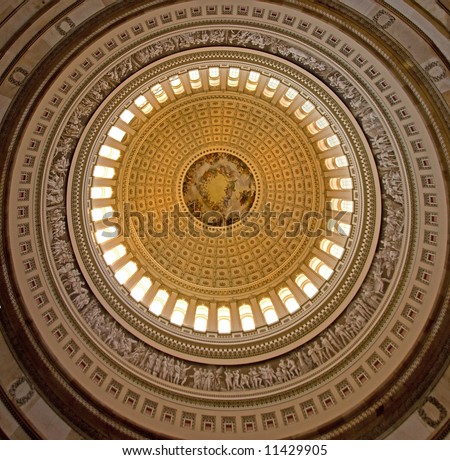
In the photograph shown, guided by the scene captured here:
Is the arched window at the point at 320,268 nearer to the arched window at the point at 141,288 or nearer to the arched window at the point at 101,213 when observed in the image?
the arched window at the point at 141,288

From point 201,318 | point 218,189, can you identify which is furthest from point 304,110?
point 201,318

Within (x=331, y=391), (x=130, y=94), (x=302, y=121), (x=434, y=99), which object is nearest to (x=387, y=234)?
(x=434, y=99)

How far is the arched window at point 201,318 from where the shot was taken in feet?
64.8

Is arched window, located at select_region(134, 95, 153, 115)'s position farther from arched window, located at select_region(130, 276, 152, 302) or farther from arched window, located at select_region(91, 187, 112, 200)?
arched window, located at select_region(130, 276, 152, 302)

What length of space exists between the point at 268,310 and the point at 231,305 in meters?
2.45

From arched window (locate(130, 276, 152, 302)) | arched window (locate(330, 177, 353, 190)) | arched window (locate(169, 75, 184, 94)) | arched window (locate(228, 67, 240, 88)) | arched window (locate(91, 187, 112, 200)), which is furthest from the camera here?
arched window (locate(130, 276, 152, 302))

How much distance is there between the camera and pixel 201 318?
20.9 meters

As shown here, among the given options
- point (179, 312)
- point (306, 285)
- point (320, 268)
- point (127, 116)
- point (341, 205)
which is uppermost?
point (127, 116)

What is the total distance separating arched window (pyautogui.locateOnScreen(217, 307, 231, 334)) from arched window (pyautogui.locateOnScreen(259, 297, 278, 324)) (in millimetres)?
1981

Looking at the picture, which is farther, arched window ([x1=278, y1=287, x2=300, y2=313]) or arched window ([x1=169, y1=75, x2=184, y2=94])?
arched window ([x1=278, y1=287, x2=300, y2=313])

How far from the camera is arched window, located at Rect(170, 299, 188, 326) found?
65.0ft

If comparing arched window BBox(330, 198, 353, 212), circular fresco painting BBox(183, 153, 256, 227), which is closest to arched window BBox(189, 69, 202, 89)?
circular fresco painting BBox(183, 153, 256, 227)

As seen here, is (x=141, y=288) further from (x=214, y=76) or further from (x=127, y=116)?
(x=214, y=76)

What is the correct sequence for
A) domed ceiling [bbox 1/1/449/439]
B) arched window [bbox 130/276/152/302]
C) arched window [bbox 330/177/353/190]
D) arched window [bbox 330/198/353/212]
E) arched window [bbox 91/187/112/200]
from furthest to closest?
arched window [bbox 130/276/152/302], arched window [bbox 330/198/353/212], arched window [bbox 91/187/112/200], arched window [bbox 330/177/353/190], domed ceiling [bbox 1/1/449/439]
